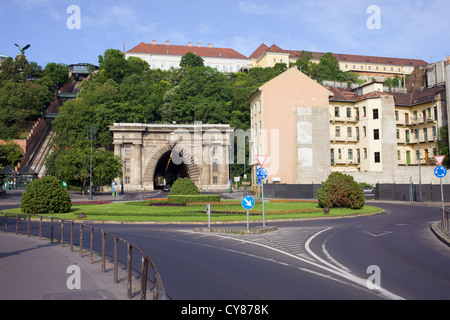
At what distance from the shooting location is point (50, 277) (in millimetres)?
9180

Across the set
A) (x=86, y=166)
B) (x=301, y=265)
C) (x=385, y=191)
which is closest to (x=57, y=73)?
(x=86, y=166)

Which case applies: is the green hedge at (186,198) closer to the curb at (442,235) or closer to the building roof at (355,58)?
the curb at (442,235)

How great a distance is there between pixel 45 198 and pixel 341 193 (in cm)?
2252

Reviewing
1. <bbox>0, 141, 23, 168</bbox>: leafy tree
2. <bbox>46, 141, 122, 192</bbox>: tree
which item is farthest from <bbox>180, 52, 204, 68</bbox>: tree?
<bbox>46, 141, 122, 192</bbox>: tree

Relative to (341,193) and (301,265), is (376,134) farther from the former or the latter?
(301,265)

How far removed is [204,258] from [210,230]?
25.6 feet

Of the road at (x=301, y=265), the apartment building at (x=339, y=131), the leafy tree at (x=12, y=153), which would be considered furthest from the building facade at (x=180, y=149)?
the road at (x=301, y=265)

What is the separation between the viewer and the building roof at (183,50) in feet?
507

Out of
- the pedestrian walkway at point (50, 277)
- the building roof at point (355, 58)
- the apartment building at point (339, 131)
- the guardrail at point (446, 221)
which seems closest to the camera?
the pedestrian walkway at point (50, 277)

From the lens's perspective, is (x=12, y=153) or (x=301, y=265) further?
(x=12, y=153)

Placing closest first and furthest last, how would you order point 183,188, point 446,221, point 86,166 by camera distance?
point 446,221 → point 183,188 → point 86,166

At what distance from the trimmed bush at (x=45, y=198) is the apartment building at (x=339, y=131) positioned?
34.5 m
